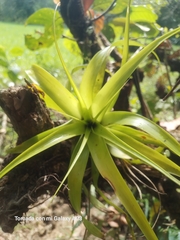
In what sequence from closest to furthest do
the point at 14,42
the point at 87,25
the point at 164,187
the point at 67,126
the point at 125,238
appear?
the point at 67,126 < the point at 164,187 < the point at 125,238 < the point at 87,25 < the point at 14,42

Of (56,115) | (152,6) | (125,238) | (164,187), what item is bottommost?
(125,238)

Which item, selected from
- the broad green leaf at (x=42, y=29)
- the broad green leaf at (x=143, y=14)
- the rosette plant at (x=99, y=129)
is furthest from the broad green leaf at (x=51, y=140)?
the broad green leaf at (x=143, y=14)

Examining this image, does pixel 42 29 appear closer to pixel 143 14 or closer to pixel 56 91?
pixel 143 14

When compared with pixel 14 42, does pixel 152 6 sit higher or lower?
higher

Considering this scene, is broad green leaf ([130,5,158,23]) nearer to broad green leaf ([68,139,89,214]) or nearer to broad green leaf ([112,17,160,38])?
broad green leaf ([112,17,160,38])

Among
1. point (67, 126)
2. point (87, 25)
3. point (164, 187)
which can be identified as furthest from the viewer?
point (87, 25)

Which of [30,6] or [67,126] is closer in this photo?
[67,126]

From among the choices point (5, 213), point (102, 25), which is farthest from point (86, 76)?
point (102, 25)

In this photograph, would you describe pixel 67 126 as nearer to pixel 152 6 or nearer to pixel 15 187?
pixel 15 187

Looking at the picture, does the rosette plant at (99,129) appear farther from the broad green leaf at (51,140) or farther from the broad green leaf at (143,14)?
the broad green leaf at (143,14)
